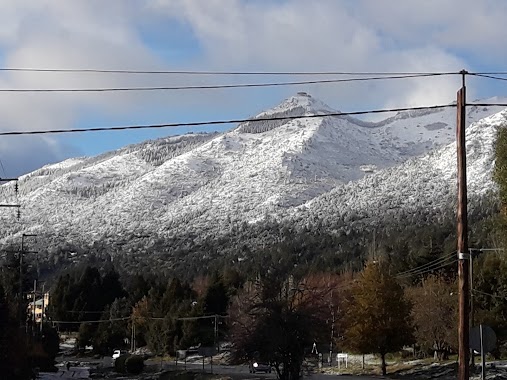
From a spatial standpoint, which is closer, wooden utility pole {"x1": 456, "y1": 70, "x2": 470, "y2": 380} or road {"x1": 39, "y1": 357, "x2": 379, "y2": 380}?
wooden utility pole {"x1": 456, "y1": 70, "x2": 470, "y2": 380}

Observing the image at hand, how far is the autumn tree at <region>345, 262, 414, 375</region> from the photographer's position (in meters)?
65.0

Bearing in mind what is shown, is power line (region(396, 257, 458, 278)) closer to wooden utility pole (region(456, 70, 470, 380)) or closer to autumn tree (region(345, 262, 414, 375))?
autumn tree (region(345, 262, 414, 375))

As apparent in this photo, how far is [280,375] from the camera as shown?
49000mm

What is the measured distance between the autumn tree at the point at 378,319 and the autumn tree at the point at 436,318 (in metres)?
3.98

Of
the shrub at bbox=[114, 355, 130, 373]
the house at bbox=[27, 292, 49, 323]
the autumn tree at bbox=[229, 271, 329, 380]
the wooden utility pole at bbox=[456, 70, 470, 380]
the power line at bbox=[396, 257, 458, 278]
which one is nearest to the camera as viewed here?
the wooden utility pole at bbox=[456, 70, 470, 380]

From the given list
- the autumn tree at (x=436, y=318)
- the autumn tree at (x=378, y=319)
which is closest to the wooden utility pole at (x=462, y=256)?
the autumn tree at (x=378, y=319)

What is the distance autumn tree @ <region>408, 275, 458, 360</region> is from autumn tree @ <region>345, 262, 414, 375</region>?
157 inches

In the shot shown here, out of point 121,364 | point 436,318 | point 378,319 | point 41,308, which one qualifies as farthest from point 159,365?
point 41,308

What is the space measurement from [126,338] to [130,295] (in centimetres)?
925

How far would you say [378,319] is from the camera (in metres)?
65.4

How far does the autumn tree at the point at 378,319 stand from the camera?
65.0 meters

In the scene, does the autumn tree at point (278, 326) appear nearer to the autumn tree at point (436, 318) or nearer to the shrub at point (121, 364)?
the autumn tree at point (436, 318)

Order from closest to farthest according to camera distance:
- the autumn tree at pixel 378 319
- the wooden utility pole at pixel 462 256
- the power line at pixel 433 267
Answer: the wooden utility pole at pixel 462 256 → the autumn tree at pixel 378 319 → the power line at pixel 433 267

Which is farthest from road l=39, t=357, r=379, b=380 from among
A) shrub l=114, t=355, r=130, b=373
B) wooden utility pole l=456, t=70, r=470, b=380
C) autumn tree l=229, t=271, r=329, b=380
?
wooden utility pole l=456, t=70, r=470, b=380
